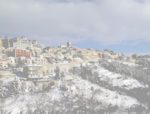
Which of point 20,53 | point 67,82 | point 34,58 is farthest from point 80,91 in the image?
point 20,53

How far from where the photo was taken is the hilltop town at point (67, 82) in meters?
125

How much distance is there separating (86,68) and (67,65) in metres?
7.22

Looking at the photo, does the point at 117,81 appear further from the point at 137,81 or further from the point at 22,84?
the point at 22,84

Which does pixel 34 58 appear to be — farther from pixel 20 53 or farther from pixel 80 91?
pixel 80 91

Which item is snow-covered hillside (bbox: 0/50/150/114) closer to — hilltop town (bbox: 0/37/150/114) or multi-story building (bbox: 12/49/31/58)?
hilltop town (bbox: 0/37/150/114)

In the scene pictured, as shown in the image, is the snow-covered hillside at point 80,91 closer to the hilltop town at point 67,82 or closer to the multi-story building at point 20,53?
the hilltop town at point 67,82

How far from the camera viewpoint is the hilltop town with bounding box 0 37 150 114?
12475 centimetres

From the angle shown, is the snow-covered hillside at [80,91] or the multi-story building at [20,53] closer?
the snow-covered hillside at [80,91]

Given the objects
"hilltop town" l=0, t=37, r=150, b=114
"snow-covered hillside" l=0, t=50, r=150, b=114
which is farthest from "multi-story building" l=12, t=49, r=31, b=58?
"snow-covered hillside" l=0, t=50, r=150, b=114

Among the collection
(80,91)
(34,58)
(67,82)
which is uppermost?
(34,58)

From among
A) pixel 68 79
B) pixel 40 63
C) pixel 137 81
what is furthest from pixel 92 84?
pixel 40 63

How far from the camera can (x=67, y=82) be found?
140m

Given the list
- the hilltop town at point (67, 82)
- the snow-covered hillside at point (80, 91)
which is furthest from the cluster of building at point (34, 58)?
the snow-covered hillside at point (80, 91)

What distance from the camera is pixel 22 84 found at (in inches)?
5389
